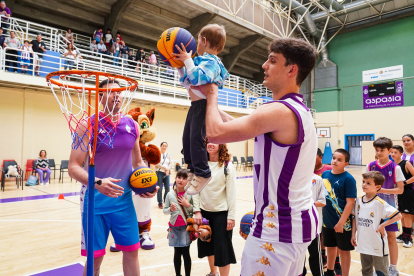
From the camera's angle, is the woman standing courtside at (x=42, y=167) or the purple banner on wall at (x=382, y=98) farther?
the purple banner on wall at (x=382, y=98)

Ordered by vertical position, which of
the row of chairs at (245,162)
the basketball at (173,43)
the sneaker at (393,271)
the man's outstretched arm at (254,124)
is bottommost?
the sneaker at (393,271)

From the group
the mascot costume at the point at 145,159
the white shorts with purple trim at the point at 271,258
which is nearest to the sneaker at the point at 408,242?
the mascot costume at the point at 145,159

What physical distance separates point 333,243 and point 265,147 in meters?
2.35

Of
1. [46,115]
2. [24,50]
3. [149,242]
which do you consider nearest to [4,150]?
[46,115]

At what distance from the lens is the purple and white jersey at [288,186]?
1.37 metres

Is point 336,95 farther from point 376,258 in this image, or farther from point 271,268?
point 271,268

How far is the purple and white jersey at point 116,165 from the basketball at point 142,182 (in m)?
0.07

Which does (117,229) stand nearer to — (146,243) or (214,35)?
(214,35)

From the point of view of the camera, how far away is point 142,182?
Answer: 95.0 inches

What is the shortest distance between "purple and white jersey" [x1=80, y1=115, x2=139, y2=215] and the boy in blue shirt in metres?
2.23

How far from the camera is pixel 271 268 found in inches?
53.6

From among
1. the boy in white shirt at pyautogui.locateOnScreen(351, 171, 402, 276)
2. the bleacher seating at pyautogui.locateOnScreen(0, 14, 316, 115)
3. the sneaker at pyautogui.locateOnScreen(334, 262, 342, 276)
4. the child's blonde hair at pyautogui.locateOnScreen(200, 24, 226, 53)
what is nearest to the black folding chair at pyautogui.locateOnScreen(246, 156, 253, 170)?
the bleacher seating at pyautogui.locateOnScreen(0, 14, 316, 115)

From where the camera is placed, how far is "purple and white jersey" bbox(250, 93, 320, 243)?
1372mm

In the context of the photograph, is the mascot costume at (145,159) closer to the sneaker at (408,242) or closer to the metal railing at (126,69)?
the sneaker at (408,242)
